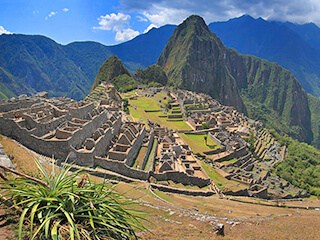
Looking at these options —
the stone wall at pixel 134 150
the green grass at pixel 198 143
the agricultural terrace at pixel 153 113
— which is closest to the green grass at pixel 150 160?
the stone wall at pixel 134 150

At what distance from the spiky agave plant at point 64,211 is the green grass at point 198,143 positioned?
3576 cm

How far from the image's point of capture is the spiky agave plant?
4.98m

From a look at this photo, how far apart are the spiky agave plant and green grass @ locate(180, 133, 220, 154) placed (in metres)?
35.8

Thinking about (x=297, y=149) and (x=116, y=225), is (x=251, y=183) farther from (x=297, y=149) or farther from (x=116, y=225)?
(x=297, y=149)

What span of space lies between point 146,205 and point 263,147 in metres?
47.7

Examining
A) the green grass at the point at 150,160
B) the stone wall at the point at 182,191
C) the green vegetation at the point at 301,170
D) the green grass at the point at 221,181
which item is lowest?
the green vegetation at the point at 301,170

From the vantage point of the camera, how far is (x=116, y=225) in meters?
5.68

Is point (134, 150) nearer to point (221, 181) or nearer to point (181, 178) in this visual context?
point (181, 178)

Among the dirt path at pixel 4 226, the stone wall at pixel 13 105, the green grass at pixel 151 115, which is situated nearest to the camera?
the dirt path at pixel 4 226

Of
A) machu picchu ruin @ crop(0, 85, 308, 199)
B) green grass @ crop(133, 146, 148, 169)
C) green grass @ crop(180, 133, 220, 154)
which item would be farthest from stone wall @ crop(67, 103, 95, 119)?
green grass @ crop(180, 133, 220, 154)

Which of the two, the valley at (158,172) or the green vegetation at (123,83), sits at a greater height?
the green vegetation at (123,83)

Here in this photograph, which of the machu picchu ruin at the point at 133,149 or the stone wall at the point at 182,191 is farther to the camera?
the stone wall at the point at 182,191

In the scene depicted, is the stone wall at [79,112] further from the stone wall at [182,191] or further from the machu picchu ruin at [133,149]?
the stone wall at [182,191]

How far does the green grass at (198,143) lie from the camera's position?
4228 centimetres
